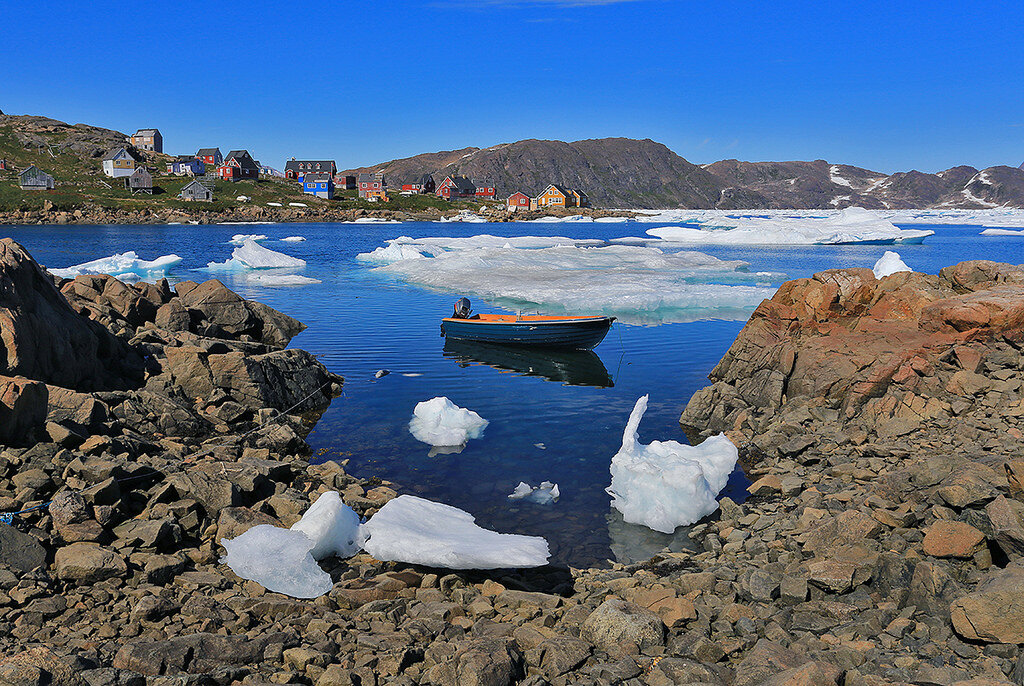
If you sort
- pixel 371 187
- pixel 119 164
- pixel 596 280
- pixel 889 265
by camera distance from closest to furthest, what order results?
pixel 889 265
pixel 596 280
pixel 119 164
pixel 371 187

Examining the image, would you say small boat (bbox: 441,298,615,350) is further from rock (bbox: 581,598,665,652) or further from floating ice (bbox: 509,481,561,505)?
rock (bbox: 581,598,665,652)

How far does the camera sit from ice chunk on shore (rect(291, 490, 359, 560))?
9852 mm

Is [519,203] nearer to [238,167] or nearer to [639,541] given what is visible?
[238,167]

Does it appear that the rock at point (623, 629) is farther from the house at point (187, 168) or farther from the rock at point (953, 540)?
the house at point (187, 168)

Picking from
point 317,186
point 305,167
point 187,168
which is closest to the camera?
point 187,168

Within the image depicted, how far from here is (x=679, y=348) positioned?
26406 millimetres

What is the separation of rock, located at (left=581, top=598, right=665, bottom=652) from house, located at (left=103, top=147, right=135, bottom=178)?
152921mm

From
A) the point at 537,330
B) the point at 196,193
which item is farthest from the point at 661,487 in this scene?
the point at 196,193

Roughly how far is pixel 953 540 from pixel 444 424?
10.4m

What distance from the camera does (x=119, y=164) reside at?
13638cm

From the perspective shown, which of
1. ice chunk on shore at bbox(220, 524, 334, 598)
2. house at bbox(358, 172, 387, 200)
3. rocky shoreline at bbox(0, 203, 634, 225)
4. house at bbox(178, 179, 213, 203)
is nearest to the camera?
ice chunk on shore at bbox(220, 524, 334, 598)

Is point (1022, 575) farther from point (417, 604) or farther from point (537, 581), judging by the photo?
point (417, 604)

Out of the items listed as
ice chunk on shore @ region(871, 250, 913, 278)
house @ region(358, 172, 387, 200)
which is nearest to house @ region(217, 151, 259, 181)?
house @ region(358, 172, 387, 200)

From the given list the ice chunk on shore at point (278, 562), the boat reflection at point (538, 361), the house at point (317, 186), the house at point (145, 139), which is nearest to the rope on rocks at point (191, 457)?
the ice chunk on shore at point (278, 562)
